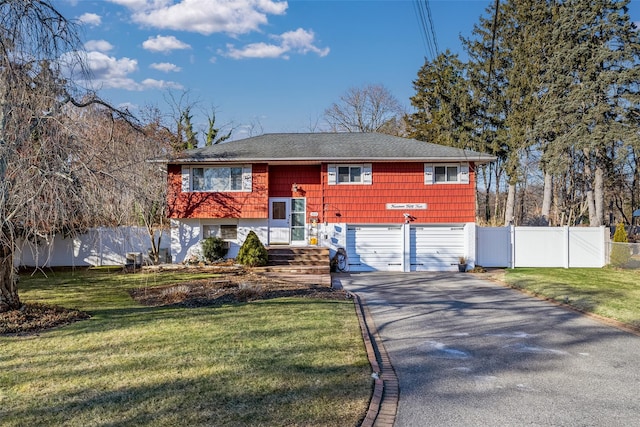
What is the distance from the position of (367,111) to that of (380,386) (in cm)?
3465

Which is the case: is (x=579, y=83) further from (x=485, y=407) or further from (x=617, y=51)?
(x=485, y=407)

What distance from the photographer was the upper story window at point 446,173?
1806 centimetres

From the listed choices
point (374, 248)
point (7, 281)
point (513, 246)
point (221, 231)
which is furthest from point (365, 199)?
point (7, 281)

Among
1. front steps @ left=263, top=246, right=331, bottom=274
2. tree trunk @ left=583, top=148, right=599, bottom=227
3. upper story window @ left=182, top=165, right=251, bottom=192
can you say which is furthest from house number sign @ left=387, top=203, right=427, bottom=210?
tree trunk @ left=583, top=148, right=599, bottom=227

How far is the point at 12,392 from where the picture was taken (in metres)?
4.51

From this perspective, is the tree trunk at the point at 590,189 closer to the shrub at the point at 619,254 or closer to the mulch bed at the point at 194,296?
the shrub at the point at 619,254

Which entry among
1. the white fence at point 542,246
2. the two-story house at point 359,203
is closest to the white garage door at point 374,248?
the two-story house at point 359,203

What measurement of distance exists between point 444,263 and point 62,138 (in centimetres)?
1462

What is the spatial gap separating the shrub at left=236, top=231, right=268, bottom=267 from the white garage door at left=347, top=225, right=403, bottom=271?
12.1ft

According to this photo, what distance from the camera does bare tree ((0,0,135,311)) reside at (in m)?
6.29

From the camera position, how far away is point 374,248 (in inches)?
712

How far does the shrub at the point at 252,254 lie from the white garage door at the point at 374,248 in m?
3.67

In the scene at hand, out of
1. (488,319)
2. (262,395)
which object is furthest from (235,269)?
(262,395)

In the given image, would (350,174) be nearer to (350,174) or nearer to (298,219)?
(350,174)
